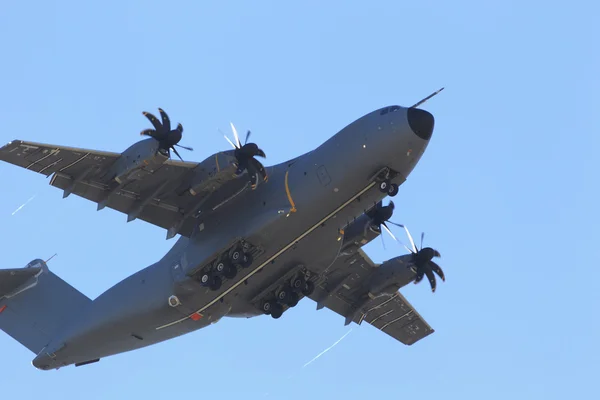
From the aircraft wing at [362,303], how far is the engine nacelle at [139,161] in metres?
7.61

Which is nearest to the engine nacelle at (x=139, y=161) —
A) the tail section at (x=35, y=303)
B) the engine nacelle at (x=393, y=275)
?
the tail section at (x=35, y=303)

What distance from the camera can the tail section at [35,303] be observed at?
29391 millimetres

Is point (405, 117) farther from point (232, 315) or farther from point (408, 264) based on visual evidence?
point (232, 315)

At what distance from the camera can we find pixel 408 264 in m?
30.4

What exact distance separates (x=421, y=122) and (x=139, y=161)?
24.3ft

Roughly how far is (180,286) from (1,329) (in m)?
6.77

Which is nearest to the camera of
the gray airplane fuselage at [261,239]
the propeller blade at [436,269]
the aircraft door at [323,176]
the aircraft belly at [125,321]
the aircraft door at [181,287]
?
the gray airplane fuselage at [261,239]

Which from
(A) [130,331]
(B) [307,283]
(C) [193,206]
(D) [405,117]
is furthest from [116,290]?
(D) [405,117]

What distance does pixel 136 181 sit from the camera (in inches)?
1047

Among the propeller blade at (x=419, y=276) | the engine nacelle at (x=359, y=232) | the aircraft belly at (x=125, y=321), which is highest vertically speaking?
the engine nacelle at (x=359, y=232)

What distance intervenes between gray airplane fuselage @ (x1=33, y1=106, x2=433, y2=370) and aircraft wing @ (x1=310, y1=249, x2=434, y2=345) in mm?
3420

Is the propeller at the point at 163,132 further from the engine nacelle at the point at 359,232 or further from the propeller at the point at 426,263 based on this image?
the propeller at the point at 426,263

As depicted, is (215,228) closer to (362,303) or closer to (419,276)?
(419,276)

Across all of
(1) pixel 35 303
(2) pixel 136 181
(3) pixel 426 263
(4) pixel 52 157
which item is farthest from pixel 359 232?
(1) pixel 35 303
